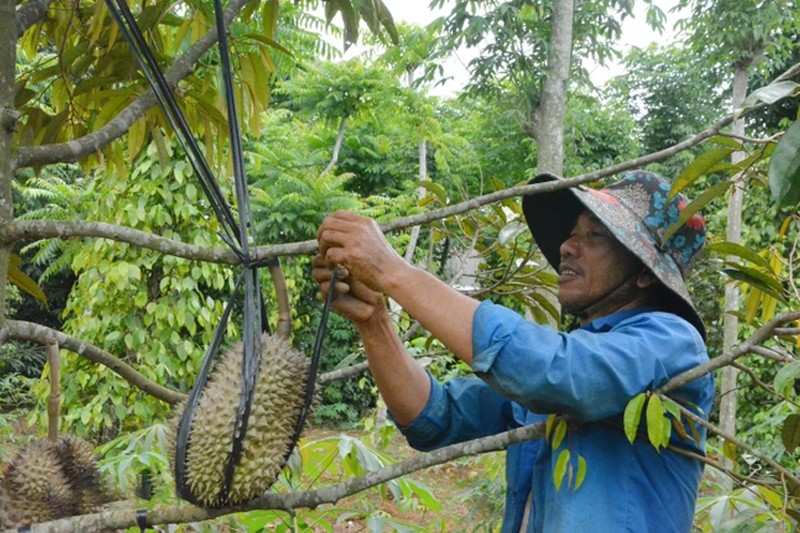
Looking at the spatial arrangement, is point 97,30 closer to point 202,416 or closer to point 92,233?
point 92,233

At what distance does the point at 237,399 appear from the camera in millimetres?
954

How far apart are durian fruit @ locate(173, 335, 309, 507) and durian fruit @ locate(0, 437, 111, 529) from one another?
0.25 m

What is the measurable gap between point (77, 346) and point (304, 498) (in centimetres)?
43

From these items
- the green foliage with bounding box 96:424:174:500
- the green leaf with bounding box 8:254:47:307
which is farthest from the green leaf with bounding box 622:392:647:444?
the green leaf with bounding box 8:254:47:307

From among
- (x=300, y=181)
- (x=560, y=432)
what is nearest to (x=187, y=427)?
(x=560, y=432)

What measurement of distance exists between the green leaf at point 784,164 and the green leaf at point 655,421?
0.30m

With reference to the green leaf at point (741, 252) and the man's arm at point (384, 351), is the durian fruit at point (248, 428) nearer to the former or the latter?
the man's arm at point (384, 351)

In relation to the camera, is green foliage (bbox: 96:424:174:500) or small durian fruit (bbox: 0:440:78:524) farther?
green foliage (bbox: 96:424:174:500)

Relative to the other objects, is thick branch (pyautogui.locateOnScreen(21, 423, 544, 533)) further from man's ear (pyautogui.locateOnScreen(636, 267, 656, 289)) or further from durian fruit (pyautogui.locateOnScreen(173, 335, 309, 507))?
man's ear (pyautogui.locateOnScreen(636, 267, 656, 289))

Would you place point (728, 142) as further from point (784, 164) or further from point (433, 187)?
point (433, 187)

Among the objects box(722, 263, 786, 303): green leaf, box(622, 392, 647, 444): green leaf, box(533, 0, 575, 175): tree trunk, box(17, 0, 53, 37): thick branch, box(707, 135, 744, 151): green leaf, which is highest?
box(533, 0, 575, 175): tree trunk

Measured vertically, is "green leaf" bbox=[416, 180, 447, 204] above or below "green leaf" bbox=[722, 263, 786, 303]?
above

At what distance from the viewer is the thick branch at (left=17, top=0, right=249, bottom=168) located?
3.80ft

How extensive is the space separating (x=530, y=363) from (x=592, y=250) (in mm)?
443
